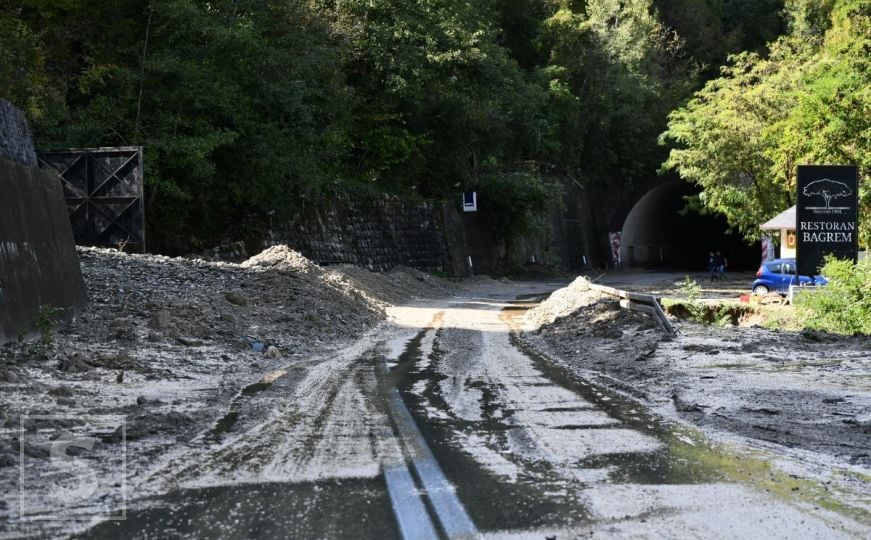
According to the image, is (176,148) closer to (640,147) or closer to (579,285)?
(579,285)

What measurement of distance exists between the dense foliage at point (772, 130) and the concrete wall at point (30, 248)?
20.0 metres

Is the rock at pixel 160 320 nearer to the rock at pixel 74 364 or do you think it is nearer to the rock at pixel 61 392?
the rock at pixel 74 364

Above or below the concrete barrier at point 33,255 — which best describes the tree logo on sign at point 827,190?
above

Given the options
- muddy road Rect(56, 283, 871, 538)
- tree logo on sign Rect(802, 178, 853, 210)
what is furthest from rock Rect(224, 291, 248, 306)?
tree logo on sign Rect(802, 178, 853, 210)

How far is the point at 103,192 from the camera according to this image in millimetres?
25953

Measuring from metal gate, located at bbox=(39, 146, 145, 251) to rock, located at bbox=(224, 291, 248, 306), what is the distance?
8628mm

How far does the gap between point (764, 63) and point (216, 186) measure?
24.5 meters

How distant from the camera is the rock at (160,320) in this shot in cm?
1431

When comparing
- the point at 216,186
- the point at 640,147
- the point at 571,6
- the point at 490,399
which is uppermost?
the point at 571,6

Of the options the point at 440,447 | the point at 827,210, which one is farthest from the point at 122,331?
the point at 827,210

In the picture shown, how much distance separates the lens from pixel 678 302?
23.3 m

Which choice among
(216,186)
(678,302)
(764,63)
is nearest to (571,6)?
(764,63)

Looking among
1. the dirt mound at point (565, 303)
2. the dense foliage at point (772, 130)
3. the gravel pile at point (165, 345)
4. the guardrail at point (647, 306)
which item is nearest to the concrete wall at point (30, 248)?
the gravel pile at point (165, 345)

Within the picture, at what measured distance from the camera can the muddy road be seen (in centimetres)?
478
